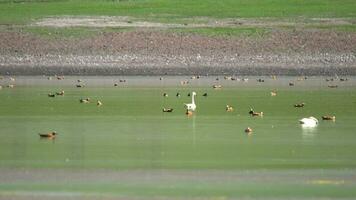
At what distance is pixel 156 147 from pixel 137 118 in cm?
532

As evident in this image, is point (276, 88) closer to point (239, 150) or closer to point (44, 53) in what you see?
point (44, 53)

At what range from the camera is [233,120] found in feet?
83.2

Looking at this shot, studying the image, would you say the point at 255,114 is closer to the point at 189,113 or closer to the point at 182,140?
the point at 189,113

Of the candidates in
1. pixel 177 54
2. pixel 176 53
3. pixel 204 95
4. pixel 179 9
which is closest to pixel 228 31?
pixel 176 53

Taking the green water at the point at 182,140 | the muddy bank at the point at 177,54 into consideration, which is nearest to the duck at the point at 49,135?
the green water at the point at 182,140

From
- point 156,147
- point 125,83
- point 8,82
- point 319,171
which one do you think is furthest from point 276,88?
point 319,171

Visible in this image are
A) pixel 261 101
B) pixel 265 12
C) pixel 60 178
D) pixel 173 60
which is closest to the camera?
pixel 60 178

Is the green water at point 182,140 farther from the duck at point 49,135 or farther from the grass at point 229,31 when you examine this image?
the grass at point 229,31

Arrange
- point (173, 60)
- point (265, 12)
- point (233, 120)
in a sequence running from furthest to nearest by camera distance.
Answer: point (265, 12), point (173, 60), point (233, 120)

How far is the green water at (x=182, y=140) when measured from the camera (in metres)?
16.5

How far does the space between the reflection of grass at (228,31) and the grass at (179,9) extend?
3.79m

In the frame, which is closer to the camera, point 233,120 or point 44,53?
point 233,120

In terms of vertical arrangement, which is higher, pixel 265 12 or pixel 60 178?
pixel 265 12

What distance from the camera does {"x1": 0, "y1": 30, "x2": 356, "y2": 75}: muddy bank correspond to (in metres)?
43.8
